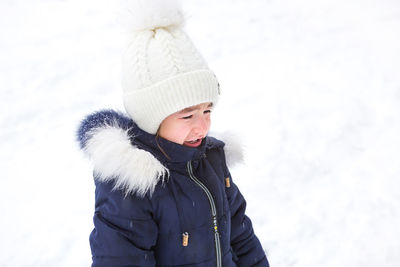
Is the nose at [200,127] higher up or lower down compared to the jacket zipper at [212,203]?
higher up

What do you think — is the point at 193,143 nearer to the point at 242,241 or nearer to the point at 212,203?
the point at 212,203

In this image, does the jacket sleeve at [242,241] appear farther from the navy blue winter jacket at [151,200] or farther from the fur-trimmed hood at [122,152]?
the fur-trimmed hood at [122,152]

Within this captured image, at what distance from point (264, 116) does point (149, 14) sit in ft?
8.18

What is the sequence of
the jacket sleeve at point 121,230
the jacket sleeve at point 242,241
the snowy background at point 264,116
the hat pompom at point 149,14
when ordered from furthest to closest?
the snowy background at point 264,116 → the jacket sleeve at point 242,241 → the hat pompom at point 149,14 → the jacket sleeve at point 121,230

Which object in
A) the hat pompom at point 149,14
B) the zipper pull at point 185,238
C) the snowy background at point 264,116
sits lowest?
the snowy background at point 264,116

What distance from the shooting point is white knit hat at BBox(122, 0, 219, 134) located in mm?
1242

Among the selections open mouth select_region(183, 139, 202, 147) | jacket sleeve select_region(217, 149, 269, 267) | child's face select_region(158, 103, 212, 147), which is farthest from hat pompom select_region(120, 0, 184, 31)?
jacket sleeve select_region(217, 149, 269, 267)

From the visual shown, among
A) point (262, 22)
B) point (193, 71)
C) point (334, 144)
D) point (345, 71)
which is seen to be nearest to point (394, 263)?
point (334, 144)

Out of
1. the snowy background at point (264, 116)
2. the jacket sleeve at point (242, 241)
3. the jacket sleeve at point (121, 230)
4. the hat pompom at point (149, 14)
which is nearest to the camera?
the jacket sleeve at point (121, 230)

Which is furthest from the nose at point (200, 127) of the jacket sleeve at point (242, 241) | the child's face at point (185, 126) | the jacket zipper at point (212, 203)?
the jacket sleeve at point (242, 241)

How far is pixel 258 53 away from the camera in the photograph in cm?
476

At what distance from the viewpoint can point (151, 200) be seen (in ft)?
4.10

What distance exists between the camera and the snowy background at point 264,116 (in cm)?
254

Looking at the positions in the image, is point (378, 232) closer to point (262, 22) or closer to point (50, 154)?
point (50, 154)
